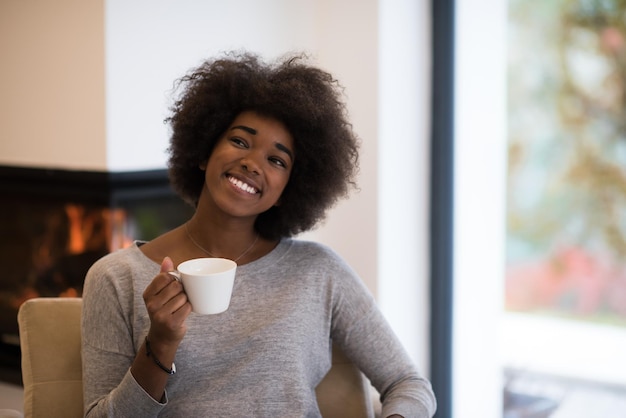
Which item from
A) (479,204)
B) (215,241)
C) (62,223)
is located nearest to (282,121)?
(215,241)

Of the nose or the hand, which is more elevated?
the nose

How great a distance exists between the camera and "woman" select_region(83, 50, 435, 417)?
162 centimetres

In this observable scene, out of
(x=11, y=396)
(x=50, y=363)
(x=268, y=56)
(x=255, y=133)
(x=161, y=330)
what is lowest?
(x=11, y=396)

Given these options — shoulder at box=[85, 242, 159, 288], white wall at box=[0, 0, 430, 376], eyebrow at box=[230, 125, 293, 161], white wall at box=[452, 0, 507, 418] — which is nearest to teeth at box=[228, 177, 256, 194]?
eyebrow at box=[230, 125, 293, 161]

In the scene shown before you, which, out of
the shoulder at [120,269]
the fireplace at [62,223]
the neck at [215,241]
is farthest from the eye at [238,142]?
the fireplace at [62,223]

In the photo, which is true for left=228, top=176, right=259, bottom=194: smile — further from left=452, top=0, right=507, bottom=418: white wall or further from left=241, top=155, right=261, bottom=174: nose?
left=452, top=0, right=507, bottom=418: white wall

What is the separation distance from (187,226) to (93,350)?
0.32 metres

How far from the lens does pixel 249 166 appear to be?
168cm

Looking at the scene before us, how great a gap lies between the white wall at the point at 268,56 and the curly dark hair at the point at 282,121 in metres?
0.62

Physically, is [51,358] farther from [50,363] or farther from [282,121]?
[282,121]

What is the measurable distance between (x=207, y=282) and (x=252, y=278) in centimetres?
38

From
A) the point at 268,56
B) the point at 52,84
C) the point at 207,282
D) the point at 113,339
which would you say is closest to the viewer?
the point at 207,282

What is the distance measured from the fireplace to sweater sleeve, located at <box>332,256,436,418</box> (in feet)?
3.23

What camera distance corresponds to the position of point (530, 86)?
2.99m
